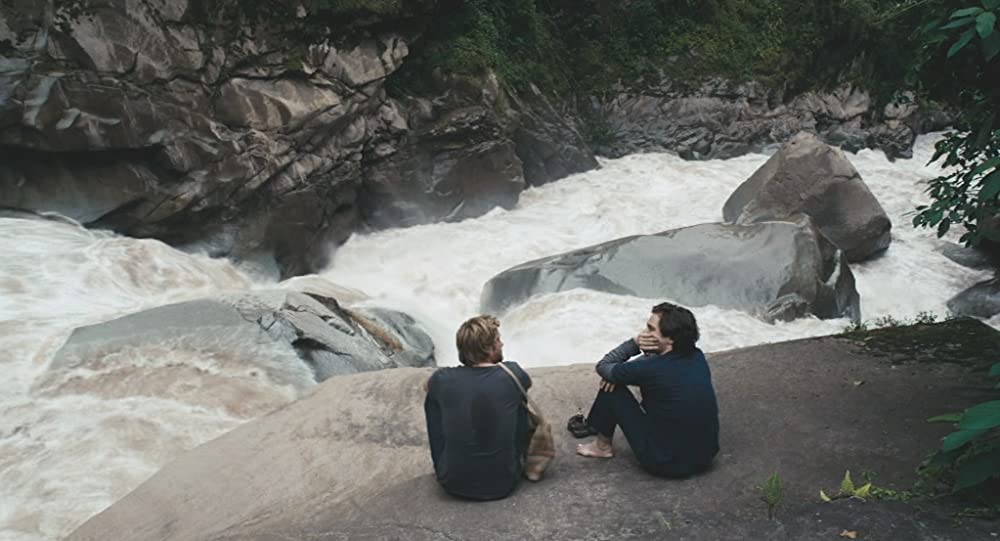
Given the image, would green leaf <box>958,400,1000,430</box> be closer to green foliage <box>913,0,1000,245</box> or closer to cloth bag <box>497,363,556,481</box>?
green foliage <box>913,0,1000,245</box>

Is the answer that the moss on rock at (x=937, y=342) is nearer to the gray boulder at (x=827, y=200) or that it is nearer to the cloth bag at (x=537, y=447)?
the cloth bag at (x=537, y=447)

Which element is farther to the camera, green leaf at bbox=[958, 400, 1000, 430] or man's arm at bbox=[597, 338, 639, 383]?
man's arm at bbox=[597, 338, 639, 383]

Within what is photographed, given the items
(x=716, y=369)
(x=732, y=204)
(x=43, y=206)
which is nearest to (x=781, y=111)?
(x=732, y=204)

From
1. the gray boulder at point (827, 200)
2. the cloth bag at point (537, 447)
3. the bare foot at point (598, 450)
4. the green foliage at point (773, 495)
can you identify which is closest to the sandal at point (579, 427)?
the bare foot at point (598, 450)

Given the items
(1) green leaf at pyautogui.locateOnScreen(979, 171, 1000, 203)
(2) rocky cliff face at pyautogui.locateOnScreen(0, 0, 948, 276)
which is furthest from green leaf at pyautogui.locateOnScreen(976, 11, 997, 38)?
(2) rocky cliff face at pyautogui.locateOnScreen(0, 0, 948, 276)

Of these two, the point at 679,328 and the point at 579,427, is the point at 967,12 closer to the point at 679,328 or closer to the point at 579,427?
the point at 679,328

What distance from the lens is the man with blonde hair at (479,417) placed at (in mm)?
3896

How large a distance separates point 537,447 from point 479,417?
601 millimetres

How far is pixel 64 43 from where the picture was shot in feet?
32.0

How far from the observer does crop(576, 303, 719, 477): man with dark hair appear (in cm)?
399

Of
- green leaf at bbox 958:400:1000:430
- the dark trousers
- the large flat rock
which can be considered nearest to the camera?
green leaf at bbox 958:400:1000:430

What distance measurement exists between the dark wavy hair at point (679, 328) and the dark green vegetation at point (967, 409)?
123 cm

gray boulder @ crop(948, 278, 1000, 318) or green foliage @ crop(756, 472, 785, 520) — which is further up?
green foliage @ crop(756, 472, 785, 520)

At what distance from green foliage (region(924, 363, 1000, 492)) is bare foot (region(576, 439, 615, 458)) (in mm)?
1706
